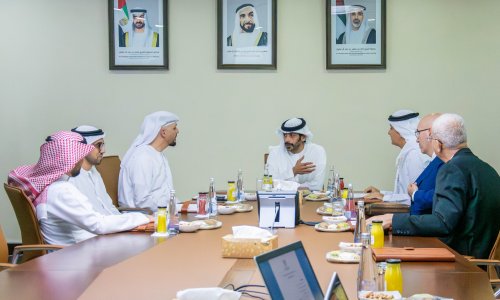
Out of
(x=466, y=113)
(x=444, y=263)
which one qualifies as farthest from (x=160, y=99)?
(x=444, y=263)

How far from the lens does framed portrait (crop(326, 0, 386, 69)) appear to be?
7473 mm

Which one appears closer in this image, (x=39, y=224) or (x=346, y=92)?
(x=39, y=224)

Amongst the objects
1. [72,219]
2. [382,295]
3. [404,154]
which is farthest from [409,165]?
[382,295]

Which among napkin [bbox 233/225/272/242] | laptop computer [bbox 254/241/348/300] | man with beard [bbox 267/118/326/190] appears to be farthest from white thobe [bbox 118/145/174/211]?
laptop computer [bbox 254/241/348/300]

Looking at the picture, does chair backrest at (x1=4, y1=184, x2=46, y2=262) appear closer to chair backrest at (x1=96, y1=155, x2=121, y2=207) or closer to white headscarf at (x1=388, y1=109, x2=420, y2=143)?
chair backrest at (x1=96, y1=155, x2=121, y2=207)

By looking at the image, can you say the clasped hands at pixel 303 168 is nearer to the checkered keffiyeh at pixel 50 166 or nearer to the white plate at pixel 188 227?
the checkered keffiyeh at pixel 50 166

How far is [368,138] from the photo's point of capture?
24.9 ft

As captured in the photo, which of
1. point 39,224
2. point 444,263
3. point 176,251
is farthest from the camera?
point 39,224

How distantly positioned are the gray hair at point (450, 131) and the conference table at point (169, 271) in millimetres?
609

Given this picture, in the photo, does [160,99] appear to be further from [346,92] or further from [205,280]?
[205,280]

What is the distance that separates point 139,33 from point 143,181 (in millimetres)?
1921

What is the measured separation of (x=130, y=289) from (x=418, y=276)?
111 centimetres

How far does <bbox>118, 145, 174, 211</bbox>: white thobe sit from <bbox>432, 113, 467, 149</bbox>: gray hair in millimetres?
2905

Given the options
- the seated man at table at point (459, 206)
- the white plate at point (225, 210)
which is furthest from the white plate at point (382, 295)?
the white plate at point (225, 210)
